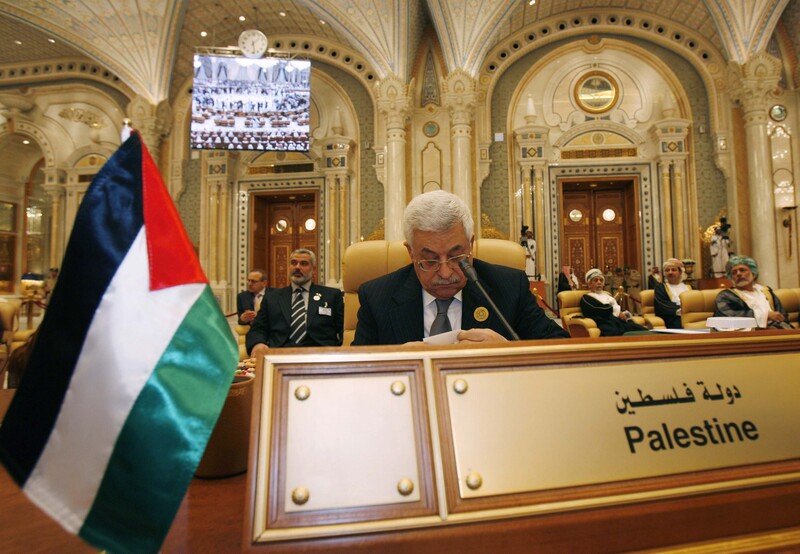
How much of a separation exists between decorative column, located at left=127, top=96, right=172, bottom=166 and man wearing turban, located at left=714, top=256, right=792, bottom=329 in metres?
9.31

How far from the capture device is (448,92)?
7840 mm

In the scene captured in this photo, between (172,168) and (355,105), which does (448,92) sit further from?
(172,168)

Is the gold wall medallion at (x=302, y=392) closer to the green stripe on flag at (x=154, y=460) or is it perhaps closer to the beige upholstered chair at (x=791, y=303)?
the green stripe on flag at (x=154, y=460)

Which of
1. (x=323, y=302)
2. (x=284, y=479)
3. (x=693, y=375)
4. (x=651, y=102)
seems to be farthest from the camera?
(x=651, y=102)

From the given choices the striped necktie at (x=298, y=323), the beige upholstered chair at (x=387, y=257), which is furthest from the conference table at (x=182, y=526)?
the striped necktie at (x=298, y=323)

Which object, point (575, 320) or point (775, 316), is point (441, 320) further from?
point (575, 320)

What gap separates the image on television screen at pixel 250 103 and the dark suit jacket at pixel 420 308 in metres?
6.62

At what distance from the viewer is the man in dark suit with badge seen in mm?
3453

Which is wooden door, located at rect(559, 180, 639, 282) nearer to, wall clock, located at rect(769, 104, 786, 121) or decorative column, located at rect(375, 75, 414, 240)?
wall clock, located at rect(769, 104, 786, 121)

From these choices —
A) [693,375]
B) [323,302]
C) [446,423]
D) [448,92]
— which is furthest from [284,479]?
[448,92]

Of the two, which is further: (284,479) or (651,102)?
(651,102)

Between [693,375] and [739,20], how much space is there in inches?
385

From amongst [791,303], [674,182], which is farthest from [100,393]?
[674,182]

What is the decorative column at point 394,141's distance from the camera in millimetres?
7941
